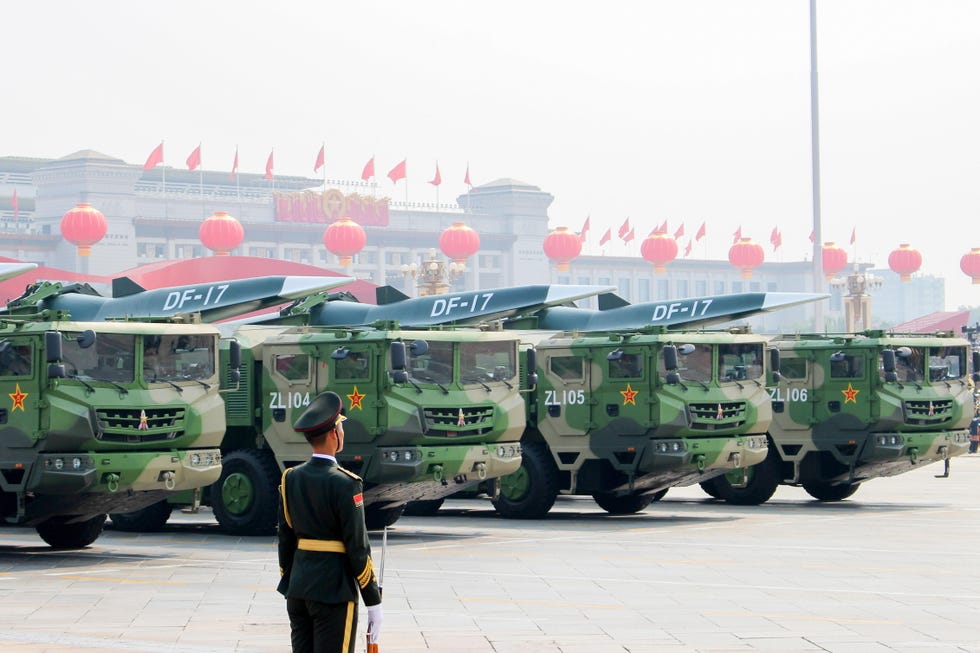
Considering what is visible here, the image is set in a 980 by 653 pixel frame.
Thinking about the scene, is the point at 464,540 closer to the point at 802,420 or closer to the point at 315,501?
the point at 802,420

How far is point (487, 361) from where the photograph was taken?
66.0 feet

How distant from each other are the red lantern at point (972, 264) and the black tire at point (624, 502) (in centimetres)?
7607

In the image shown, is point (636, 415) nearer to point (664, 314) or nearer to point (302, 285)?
point (664, 314)

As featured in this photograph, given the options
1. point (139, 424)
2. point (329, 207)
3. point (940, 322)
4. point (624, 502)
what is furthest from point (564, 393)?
point (329, 207)

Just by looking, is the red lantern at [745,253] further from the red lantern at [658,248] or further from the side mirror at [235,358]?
the side mirror at [235,358]

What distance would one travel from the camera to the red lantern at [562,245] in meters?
94.5

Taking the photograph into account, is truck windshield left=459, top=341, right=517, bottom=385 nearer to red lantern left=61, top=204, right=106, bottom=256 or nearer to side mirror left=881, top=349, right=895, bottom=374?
side mirror left=881, top=349, right=895, bottom=374

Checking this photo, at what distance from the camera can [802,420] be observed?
25.0m

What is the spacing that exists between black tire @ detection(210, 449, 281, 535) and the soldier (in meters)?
11.9

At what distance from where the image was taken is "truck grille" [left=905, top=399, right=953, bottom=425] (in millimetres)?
24516

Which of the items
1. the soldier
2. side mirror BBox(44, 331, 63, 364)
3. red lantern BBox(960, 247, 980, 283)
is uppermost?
red lantern BBox(960, 247, 980, 283)

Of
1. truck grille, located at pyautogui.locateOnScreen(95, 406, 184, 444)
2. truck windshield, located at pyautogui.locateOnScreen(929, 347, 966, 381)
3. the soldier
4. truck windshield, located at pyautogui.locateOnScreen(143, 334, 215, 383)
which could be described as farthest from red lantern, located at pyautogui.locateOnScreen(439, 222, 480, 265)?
the soldier

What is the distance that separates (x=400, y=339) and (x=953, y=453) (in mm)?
10137

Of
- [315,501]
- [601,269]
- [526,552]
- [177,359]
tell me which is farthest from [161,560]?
[601,269]
